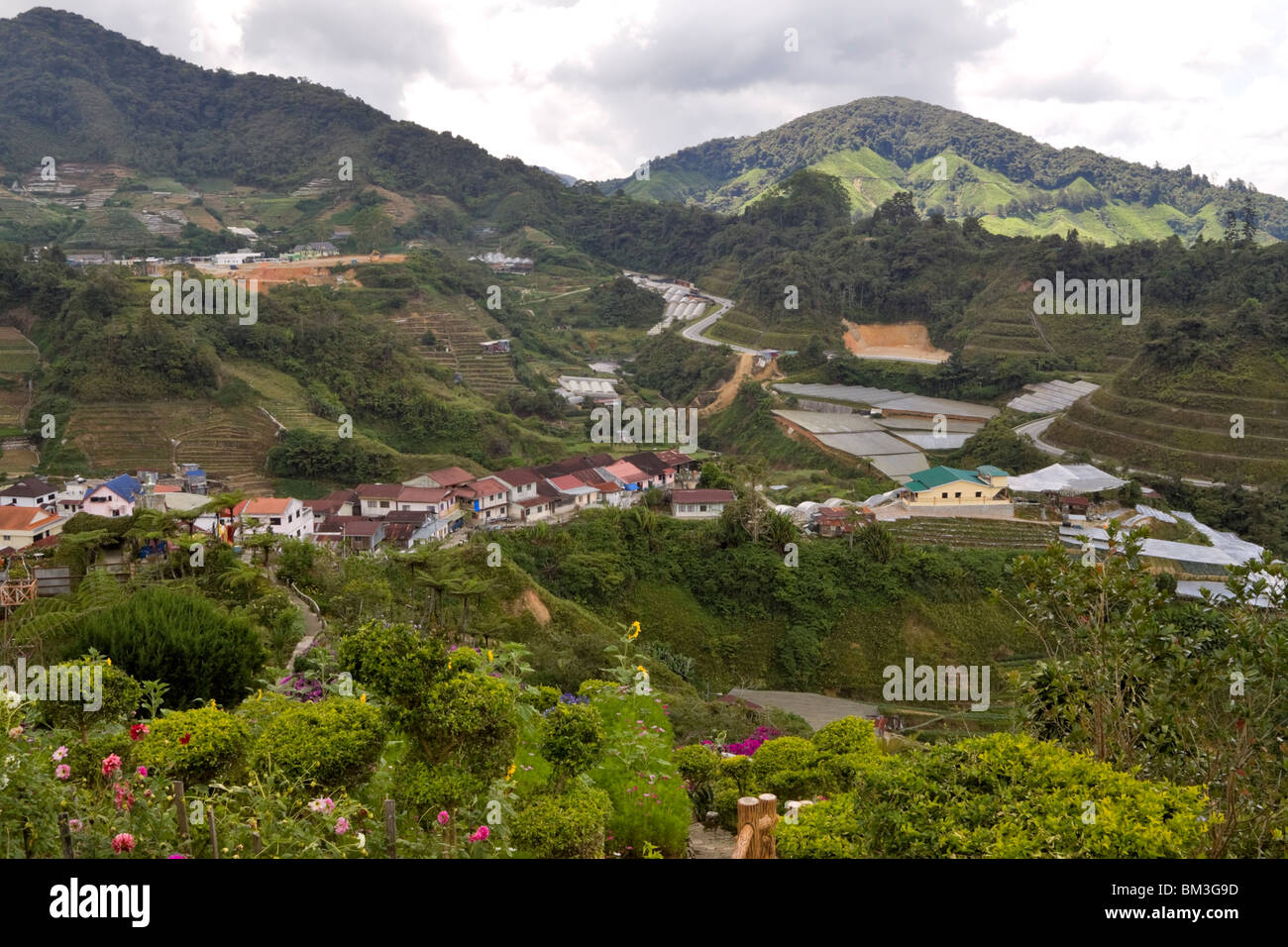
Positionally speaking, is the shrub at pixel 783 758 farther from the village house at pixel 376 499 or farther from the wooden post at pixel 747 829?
the village house at pixel 376 499

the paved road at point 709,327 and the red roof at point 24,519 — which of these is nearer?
the red roof at point 24,519

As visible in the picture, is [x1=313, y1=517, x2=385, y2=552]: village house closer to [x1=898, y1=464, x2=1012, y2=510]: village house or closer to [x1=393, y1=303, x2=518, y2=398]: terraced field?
[x1=393, y1=303, x2=518, y2=398]: terraced field

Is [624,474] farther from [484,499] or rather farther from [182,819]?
[182,819]

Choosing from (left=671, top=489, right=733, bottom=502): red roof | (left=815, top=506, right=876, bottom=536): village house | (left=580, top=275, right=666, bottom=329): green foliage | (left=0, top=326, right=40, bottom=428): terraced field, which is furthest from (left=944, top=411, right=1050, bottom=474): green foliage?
(left=0, top=326, right=40, bottom=428): terraced field

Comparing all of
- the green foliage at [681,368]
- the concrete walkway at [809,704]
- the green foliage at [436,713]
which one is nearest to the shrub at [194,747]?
the green foliage at [436,713]

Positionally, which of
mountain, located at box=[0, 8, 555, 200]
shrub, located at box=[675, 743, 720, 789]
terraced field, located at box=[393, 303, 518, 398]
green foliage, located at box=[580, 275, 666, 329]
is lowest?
shrub, located at box=[675, 743, 720, 789]

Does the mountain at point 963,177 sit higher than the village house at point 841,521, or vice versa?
the mountain at point 963,177

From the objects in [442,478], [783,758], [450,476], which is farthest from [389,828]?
[450,476]
